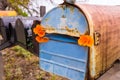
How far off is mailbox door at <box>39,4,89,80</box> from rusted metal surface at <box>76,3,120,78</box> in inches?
1.5

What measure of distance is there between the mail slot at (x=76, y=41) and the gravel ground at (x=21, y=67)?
1.83m

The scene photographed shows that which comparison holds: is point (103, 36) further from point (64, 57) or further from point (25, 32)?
point (25, 32)

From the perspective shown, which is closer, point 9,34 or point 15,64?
point 9,34

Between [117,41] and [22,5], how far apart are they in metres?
3.67

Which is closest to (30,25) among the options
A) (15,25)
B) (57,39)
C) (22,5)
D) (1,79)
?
(15,25)

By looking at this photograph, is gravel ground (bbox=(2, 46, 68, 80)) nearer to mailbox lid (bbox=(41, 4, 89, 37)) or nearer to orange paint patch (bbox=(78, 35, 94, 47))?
mailbox lid (bbox=(41, 4, 89, 37))

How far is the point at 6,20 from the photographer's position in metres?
1.87

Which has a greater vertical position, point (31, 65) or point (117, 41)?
point (117, 41)

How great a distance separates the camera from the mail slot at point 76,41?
113 centimetres

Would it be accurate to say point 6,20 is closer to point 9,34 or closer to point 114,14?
point 9,34

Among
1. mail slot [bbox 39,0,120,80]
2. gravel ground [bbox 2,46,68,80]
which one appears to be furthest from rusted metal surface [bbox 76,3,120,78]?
gravel ground [bbox 2,46,68,80]

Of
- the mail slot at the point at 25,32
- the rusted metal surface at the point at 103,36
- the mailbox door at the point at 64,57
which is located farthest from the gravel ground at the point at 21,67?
the rusted metal surface at the point at 103,36

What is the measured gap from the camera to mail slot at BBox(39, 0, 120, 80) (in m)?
1.13

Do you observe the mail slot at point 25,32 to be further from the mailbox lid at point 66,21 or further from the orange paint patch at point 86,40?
the orange paint patch at point 86,40
